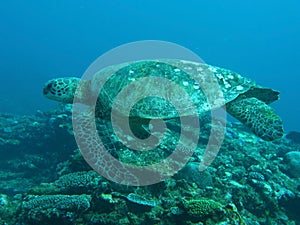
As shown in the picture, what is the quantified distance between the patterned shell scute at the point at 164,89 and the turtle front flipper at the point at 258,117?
1.01ft

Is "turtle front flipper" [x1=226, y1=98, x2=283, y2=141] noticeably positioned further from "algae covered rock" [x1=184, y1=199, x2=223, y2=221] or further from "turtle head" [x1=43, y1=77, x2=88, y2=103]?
"turtle head" [x1=43, y1=77, x2=88, y2=103]

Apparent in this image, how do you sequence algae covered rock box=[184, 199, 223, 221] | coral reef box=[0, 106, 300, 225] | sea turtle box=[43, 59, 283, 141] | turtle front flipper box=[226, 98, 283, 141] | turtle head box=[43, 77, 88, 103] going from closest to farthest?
1. algae covered rock box=[184, 199, 223, 221]
2. coral reef box=[0, 106, 300, 225]
3. turtle front flipper box=[226, 98, 283, 141]
4. sea turtle box=[43, 59, 283, 141]
5. turtle head box=[43, 77, 88, 103]

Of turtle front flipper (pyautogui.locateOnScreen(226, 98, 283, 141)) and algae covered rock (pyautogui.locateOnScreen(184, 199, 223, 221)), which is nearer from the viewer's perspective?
algae covered rock (pyautogui.locateOnScreen(184, 199, 223, 221))

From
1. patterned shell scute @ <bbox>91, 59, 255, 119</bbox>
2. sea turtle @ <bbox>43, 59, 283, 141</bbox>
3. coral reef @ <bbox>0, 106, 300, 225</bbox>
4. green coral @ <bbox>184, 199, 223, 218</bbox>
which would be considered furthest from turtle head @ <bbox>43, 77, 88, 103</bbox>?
green coral @ <bbox>184, 199, 223, 218</bbox>

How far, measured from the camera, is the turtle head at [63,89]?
18.0 ft

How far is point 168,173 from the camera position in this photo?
478cm

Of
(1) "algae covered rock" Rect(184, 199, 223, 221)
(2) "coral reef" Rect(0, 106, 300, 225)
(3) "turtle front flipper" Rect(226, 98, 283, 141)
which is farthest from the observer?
(3) "turtle front flipper" Rect(226, 98, 283, 141)

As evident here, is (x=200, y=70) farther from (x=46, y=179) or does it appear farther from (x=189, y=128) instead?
(x=46, y=179)

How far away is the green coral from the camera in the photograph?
319cm

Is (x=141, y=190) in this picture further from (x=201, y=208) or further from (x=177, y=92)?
(x=177, y=92)

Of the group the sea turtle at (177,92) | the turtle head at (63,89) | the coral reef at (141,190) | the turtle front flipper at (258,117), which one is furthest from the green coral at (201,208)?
the turtle head at (63,89)

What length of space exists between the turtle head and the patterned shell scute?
0.45m

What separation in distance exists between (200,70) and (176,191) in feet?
8.25

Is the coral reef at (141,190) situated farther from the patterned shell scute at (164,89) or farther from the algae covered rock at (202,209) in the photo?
the patterned shell scute at (164,89)
